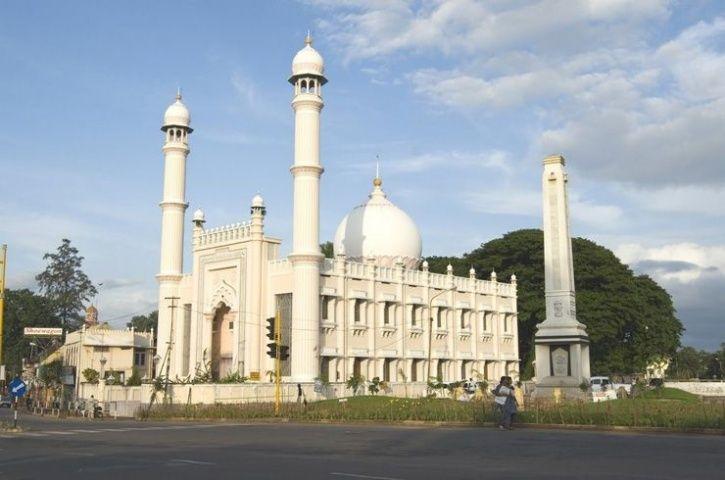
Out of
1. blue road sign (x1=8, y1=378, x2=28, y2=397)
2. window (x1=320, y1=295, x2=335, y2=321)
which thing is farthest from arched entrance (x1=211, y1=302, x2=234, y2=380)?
blue road sign (x1=8, y1=378, x2=28, y2=397)

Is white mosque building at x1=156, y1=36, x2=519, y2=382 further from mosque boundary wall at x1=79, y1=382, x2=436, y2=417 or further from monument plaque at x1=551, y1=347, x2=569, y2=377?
monument plaque at x1=551, y1=347, x2=569, y2=377

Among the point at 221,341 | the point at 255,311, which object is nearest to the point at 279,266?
the point at 255,311

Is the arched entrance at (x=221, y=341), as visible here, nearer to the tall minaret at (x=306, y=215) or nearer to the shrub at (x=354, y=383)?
the tall minaret at (x=306, y=215)

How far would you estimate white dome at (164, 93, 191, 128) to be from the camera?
58.2 metres

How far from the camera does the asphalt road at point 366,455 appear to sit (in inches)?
518

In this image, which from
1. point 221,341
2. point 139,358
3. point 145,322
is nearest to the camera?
point 221,341

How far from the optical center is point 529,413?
85.8 feet

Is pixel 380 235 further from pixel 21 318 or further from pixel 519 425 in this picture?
pixel 21 318

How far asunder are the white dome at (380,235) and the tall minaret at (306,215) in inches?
433

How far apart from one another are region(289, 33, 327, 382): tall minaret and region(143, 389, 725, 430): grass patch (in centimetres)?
1250

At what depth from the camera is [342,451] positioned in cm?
1720

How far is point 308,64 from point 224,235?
12.8 m

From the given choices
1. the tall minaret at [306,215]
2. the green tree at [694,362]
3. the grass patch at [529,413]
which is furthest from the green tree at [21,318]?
the green tree at [694,362]

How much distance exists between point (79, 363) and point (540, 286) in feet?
126
